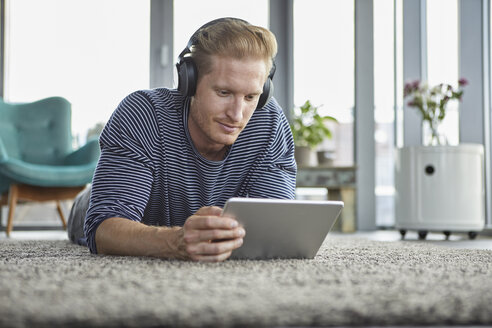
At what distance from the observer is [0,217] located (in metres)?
4.06

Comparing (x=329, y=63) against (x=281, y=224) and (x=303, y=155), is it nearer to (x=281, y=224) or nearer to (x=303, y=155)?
(x=303, y=155)

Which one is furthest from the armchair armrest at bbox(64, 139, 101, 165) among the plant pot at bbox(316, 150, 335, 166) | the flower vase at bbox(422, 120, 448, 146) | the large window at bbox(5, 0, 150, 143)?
the flower vase at bbox(422, 120, 448, 146)

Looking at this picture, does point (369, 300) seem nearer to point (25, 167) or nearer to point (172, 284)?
point (172, 284)

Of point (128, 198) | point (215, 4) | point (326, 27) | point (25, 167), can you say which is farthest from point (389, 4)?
point (128, 198)

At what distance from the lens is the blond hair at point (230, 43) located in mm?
1245

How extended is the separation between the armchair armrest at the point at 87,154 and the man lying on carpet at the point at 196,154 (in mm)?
2030

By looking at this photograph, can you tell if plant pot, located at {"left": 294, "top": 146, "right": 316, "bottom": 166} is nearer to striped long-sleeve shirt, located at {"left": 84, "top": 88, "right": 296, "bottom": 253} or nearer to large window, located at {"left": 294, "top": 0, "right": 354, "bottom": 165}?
large window, located at {"left": 294, "top": 0, "right": 354, "bottom": 165}

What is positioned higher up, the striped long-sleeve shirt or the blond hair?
the blond hair

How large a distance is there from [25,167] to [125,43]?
5.29 ft

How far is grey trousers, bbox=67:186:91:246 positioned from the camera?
1943 millimetres

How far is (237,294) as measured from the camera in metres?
0.77

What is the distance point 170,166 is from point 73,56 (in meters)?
3.29

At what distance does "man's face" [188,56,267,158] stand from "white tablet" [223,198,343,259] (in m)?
0.25

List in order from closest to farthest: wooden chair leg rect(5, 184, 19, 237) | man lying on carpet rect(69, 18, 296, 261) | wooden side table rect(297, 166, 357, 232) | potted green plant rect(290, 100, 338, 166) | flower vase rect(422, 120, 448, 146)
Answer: man lying on carpet rect(69, 18, 296, 261)
wooden chair leg rect(5, 184, 19, 237)
flower vase rect(422, 120, 448, 146)
wooden side table rect(297, 166, 357, 232)
potted green plant rect(290, 100, 338, 166)
